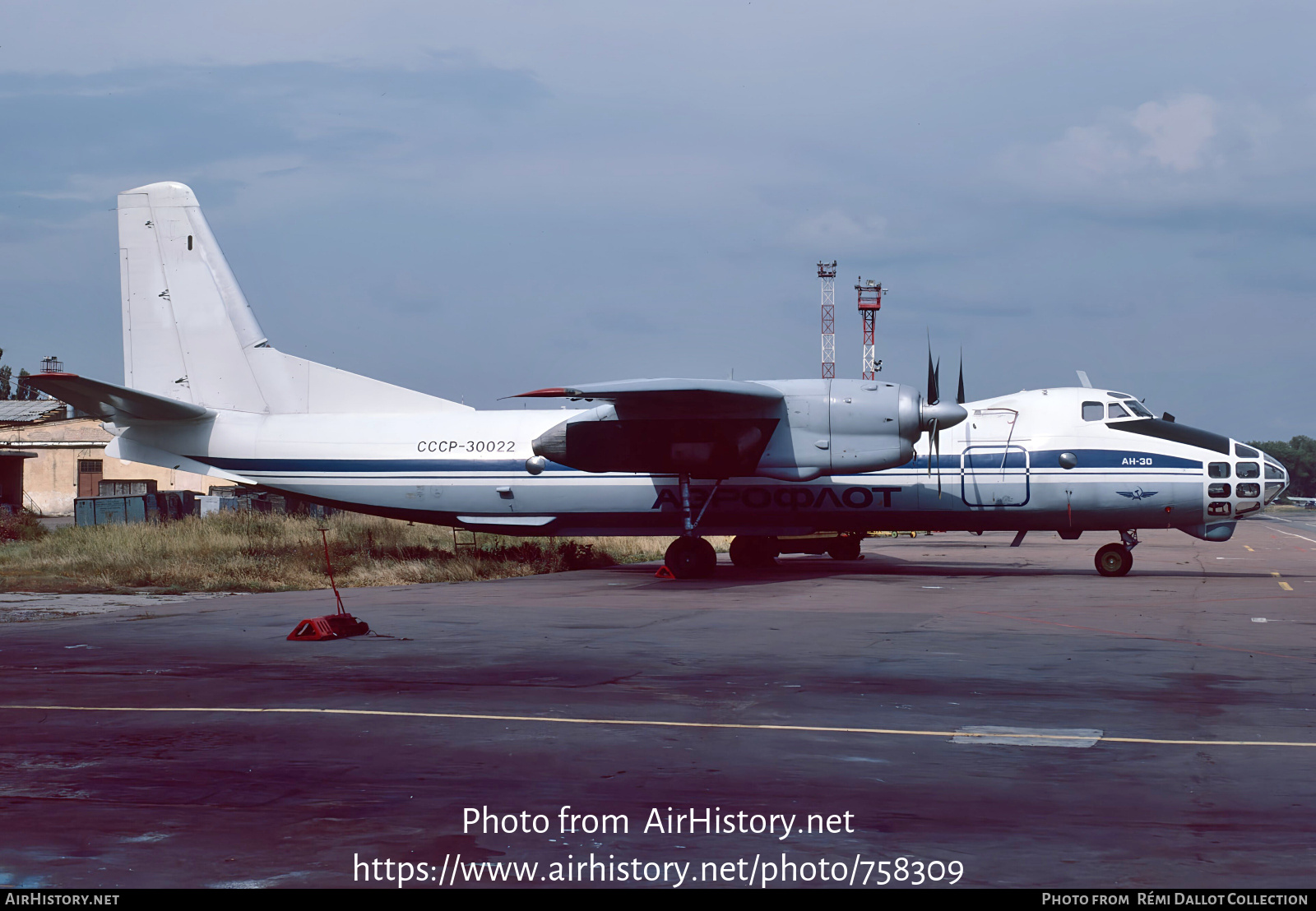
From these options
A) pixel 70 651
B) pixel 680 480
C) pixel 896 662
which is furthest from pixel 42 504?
pixel 896 662

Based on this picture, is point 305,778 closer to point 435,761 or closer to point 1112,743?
point 435,761

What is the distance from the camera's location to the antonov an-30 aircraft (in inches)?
930

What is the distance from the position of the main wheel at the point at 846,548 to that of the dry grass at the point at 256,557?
19.4 ft

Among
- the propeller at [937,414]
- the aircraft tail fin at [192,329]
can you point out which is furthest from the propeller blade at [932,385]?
the aircraft tail fin at [192,329]

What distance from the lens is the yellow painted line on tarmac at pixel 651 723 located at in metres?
8.17

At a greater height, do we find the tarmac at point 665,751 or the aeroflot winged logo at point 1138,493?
the aeroflot winged logo at point 1138,493

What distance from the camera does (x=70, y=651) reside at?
1328 cm

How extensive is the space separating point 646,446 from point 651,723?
15.6 meters

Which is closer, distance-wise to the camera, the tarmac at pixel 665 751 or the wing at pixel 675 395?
the tarmac at pixel 665 751

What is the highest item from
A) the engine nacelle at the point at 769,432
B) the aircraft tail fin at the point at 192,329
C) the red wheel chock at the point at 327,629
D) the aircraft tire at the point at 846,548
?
the aircraft tail fin at the point at 192,329

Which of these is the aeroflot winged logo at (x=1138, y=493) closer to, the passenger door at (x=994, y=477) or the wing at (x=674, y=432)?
the passenger door at (x=994, y=477)

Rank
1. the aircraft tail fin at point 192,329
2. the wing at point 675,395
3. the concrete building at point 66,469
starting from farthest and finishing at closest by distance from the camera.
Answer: the concrete building at point 66,469, the aircraft tail fin at point 192,329, the wing at point 675,395

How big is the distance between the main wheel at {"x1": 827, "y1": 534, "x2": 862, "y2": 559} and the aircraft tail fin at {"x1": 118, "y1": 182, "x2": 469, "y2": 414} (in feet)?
Answer: 44.8

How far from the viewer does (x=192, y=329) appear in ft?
90.7
